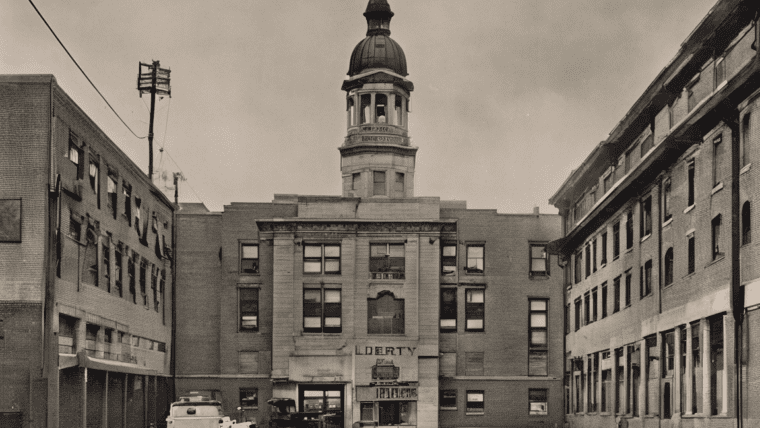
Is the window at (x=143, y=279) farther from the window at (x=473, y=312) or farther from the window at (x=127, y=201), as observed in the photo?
the window at (x=473, y=312)

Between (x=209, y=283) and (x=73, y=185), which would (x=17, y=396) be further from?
(x=209, y=283)

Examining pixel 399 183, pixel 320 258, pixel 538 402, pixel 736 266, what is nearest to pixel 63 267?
pixel 736 266

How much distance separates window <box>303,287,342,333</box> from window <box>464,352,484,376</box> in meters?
7.39

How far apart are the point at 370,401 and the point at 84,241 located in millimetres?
24443

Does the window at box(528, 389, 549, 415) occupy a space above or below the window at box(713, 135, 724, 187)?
below

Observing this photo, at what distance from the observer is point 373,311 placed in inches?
2493

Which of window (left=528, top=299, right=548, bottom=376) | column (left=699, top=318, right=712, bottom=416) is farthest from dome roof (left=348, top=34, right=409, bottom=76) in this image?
column (left=699, top=318, right=712, bottom=416)

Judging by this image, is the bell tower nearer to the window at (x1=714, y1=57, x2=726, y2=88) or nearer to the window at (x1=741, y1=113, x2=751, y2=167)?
the window at (x1=714, y1=57, x2=726, y2=88)

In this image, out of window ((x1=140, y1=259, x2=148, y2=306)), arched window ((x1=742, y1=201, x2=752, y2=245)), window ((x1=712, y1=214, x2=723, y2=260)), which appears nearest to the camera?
arched window ((x1=742, y1=201, x2=752, y2=245))

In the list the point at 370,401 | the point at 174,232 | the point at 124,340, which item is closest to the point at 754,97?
the point at 124,340

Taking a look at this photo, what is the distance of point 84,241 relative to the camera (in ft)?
135

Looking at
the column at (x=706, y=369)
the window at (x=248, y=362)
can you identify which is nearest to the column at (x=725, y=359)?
the column at (x=706, y=369)

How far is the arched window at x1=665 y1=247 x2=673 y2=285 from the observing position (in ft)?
130

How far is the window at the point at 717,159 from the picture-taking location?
110 ft
